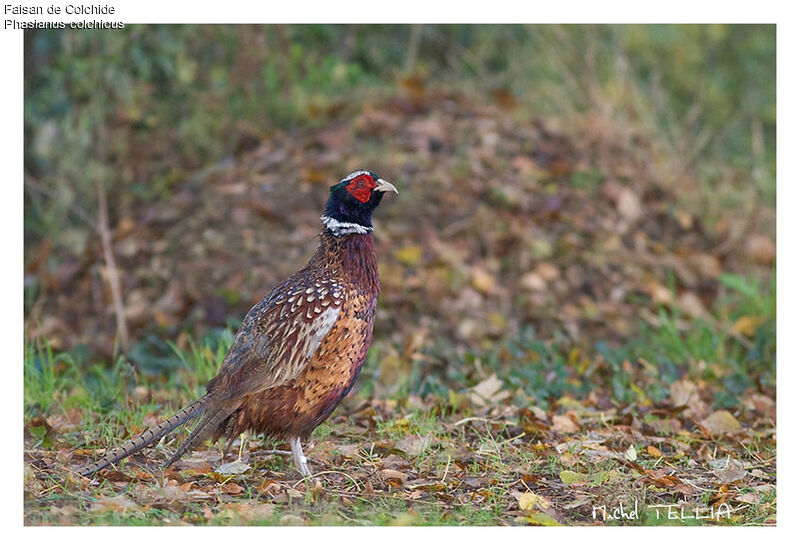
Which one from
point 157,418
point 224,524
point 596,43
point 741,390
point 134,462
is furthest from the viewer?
point 596,43

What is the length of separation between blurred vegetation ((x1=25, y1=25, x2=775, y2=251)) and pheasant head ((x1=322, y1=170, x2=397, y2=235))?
10.7ft

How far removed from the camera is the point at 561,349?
800 cm

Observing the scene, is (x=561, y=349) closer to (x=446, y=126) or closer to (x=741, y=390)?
(x=741, y=390)

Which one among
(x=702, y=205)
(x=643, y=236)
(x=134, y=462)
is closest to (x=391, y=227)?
(x=643, y=236)

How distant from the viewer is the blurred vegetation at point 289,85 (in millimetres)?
8848

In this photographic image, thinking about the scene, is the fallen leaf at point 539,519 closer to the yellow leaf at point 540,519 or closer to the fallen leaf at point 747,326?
the yellow leaf at point 540,519

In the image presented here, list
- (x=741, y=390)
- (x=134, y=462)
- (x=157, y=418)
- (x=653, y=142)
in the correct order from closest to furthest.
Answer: (x=134, y=462), (x=157, y=418), (x=741, y=390), (x=653, y=142)

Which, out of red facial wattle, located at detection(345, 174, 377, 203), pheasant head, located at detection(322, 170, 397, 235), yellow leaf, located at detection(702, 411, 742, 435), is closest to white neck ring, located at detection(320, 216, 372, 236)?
pheasant head, located at detection(322, 170, 397, 235)

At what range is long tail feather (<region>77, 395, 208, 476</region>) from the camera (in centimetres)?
490

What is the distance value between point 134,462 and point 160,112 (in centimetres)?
551

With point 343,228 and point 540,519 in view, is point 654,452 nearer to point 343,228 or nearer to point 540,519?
point 540,519

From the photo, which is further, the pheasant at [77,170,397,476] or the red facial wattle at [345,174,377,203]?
the red facial wattle at [345,174,377,203]

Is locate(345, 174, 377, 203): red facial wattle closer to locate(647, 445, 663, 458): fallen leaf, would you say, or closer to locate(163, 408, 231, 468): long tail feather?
locate(163, 408, 231, 468): long tail feather

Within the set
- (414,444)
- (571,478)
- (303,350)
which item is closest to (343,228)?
(303,350)
